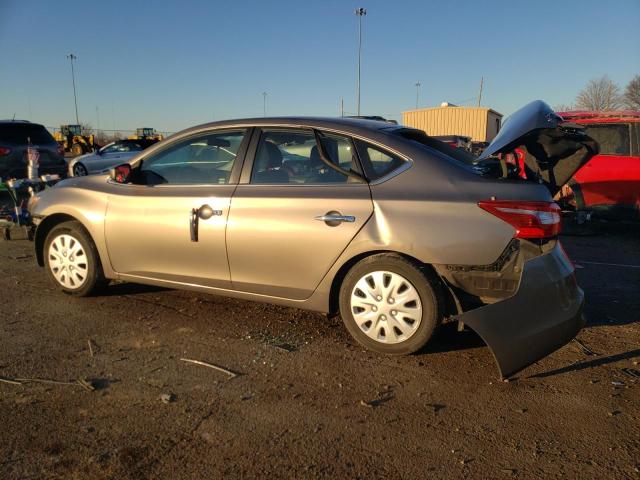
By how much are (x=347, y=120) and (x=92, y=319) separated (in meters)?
2.59

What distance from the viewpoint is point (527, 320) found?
3146 mm

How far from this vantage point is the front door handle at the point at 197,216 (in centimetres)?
396

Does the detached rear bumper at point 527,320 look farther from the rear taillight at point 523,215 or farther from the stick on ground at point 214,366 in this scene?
the stick on ground at point 214,366

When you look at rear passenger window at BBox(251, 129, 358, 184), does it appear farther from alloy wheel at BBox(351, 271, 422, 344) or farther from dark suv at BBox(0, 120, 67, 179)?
dark suv at BBox(0, 120, 67, 179)

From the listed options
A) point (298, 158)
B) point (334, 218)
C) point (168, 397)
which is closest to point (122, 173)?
point (298, 158)

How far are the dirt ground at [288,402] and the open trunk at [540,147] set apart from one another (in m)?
1.26

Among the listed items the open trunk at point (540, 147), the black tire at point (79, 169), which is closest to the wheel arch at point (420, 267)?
the open trunk at point (540, 147)

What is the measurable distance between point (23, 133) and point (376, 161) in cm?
1043

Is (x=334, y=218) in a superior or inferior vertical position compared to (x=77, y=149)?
inferior

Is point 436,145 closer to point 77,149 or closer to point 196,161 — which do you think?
point 196,161

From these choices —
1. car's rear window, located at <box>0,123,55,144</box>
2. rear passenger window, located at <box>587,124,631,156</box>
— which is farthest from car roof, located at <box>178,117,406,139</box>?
car's rear window, located at <box>0,123,55,144</box>

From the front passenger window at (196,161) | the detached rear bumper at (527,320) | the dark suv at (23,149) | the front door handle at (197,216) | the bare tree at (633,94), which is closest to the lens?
the detached rear bumper at (527,320)

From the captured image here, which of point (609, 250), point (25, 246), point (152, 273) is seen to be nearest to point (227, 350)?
point (152, 273)

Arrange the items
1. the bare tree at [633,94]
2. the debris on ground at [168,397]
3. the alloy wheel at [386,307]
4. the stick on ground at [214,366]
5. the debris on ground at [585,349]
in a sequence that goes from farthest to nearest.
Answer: the bare tree at [633,94] → the debris on ground at [585,349] → the alloy wheel at [386,307] → the stick on ground at [214,366] → the debris on ground at [168,397]
